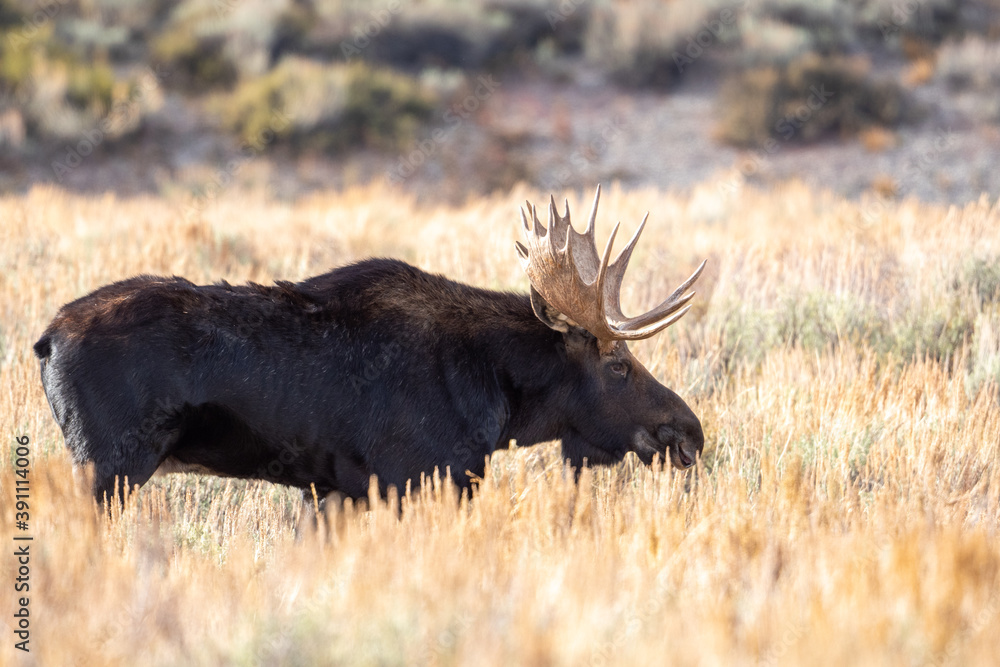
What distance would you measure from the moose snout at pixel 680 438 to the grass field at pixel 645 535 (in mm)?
229

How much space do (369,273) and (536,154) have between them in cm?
1728

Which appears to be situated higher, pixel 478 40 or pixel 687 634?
pixel 478 40

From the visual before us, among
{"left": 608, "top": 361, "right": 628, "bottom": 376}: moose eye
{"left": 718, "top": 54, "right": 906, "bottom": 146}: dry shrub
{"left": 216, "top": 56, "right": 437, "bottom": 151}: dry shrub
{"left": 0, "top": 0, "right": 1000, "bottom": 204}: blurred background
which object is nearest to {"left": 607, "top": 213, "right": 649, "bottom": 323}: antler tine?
{"left": 608, "top": 361, "right": 628, "bottom": 376}: moose eye

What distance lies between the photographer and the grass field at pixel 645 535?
283 centimetres

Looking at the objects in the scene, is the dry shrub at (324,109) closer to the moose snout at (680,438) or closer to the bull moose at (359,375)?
the bull moose at (359,375)

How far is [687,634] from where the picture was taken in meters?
2.85

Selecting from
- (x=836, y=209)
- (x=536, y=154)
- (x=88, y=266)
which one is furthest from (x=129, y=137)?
(x=836, y=209)

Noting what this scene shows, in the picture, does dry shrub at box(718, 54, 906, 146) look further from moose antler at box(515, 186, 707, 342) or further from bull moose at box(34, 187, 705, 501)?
moose antler at box(515, 186, 707, 342)

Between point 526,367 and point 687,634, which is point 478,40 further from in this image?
point 687,634

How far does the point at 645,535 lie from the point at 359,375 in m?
1.48

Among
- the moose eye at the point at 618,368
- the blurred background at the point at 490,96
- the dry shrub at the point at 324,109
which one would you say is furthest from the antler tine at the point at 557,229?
the dry shrub at the point at 324,109

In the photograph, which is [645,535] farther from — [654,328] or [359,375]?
[359,375]

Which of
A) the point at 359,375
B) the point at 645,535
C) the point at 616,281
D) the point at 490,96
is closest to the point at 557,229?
the point at 616,281

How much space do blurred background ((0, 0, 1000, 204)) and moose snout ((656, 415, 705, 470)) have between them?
472 inches
